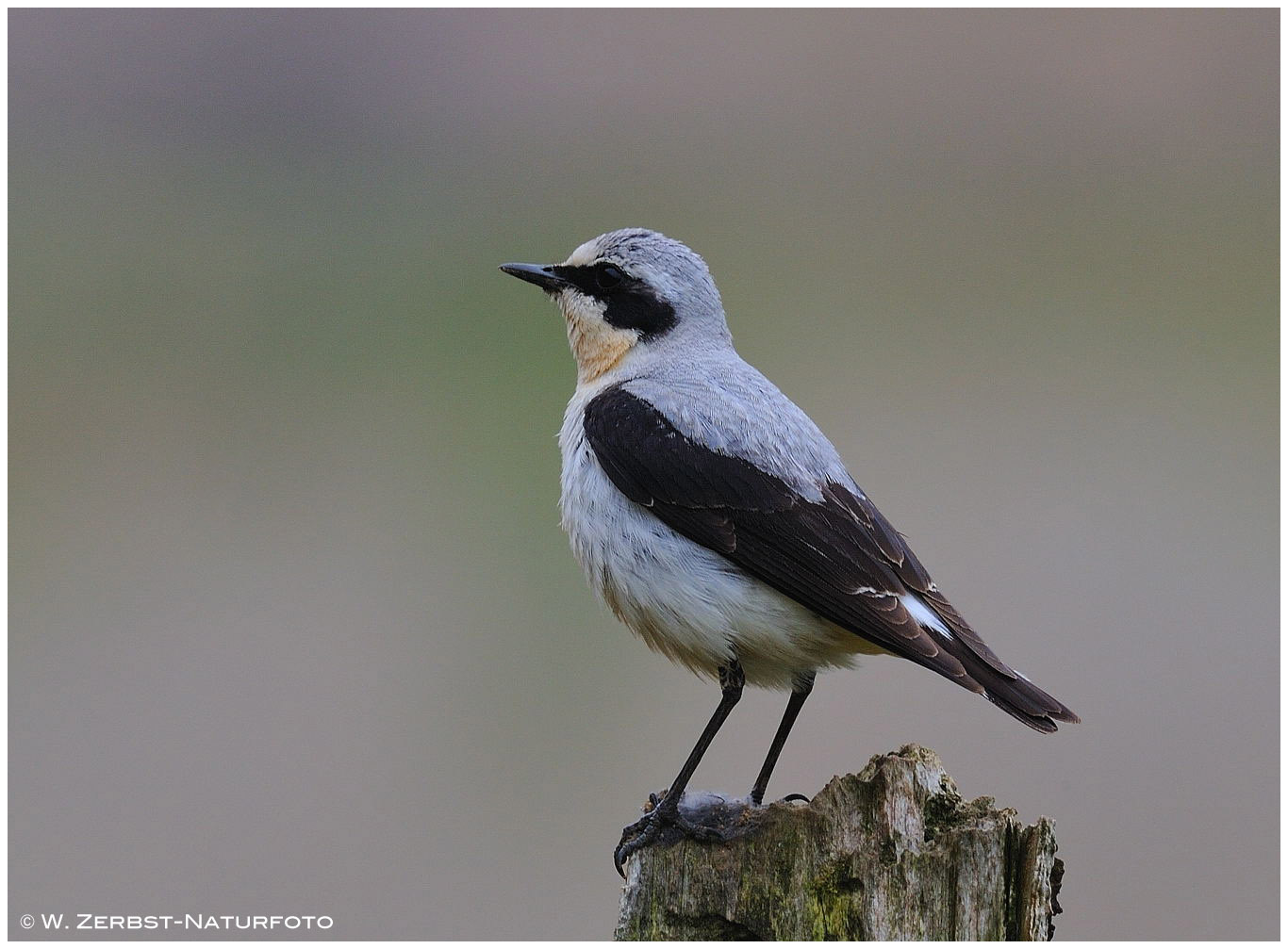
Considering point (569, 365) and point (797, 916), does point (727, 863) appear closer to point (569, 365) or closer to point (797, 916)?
point (797, 916)

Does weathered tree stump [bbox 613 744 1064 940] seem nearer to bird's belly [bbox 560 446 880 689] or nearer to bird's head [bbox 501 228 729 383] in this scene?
bird's belly [bbox 560 446 880 689]

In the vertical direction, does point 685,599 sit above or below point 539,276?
below

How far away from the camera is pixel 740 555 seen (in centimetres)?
492

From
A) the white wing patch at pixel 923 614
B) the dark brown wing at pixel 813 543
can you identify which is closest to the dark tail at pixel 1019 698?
A: the dark brown wing at pixel 813 543

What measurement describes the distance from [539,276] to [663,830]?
265 cm

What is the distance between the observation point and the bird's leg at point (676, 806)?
15.5 ft

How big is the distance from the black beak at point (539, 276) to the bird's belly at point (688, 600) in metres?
1.21

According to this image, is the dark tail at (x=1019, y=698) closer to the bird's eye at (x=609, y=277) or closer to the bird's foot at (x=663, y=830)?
the bird's foot at (x=663, y=830)

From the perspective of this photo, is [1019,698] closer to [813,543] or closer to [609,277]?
[813,543]

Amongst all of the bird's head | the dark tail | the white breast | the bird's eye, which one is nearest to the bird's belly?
the white breast

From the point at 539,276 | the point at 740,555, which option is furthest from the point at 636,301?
the point at 740,555

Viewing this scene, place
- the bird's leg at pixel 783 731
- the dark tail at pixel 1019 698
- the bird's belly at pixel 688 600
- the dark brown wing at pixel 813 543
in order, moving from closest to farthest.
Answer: the dark tail at pixel 1019 698 < the dark brown wing at pixel 813 543 < the bird's belly at pixel 688 600 < the bird's leg at pixel 783 731

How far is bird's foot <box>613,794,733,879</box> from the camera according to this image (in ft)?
14.9

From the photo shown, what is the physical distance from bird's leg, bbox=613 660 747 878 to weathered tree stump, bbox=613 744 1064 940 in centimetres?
23
